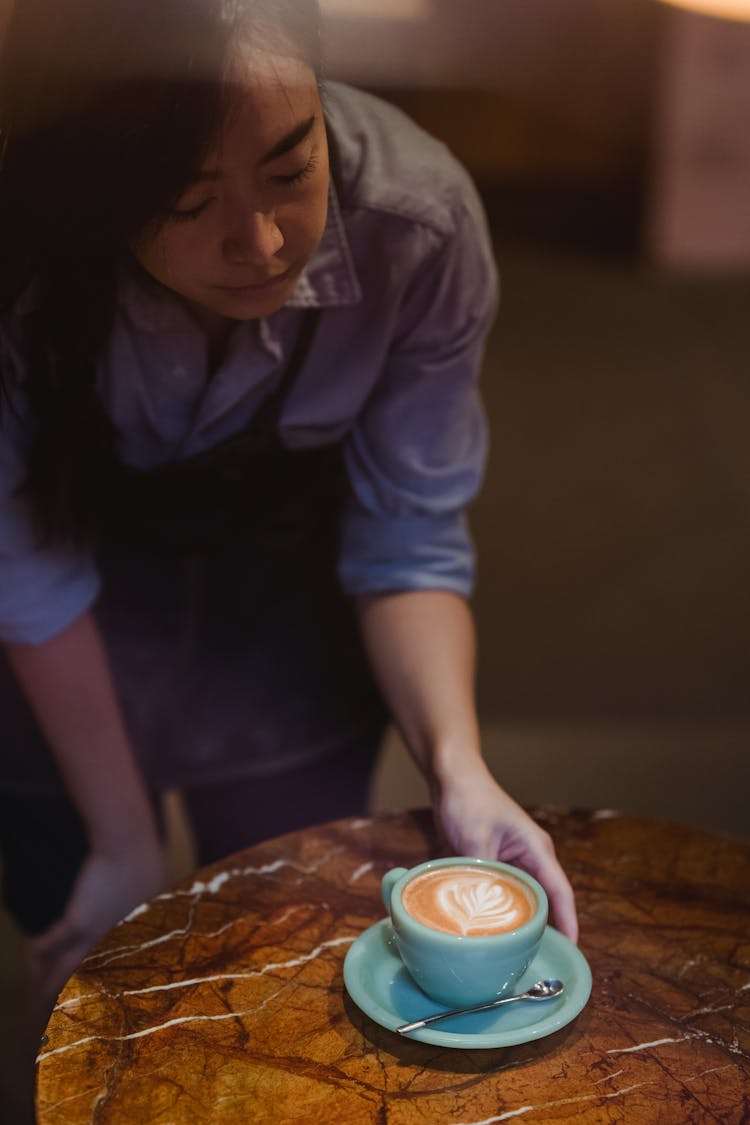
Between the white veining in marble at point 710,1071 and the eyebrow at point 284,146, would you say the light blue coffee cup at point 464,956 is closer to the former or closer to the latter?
the white veining in marble at point 710,1071

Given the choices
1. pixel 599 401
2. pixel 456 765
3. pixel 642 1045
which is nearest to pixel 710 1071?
pixel 642 1045

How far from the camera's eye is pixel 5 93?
642 mm

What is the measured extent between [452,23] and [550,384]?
1307mm

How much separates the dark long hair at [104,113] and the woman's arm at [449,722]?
35 cm

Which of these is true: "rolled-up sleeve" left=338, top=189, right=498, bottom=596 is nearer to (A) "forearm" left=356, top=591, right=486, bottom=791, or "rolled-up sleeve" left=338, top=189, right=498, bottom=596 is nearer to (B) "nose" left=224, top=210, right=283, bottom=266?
(A) "forearm" left=356, top=591, right=486, bottom=791

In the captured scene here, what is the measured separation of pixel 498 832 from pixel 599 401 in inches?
73.5

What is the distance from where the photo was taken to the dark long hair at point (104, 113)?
0.61 meters

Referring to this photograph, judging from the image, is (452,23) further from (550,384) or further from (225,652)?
(550,384)

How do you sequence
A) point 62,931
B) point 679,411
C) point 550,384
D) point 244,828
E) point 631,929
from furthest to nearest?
point 679,411 → point 550,384 → point 244,828 → point 62,931 → point 631,929

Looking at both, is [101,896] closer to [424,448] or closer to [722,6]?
[424,448]

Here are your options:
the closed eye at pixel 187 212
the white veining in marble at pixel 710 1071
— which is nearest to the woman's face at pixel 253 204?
the closed eye at pixel 187 212

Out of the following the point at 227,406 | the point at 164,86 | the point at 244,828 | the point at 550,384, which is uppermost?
the point at 164,86

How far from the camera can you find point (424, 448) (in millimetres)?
901

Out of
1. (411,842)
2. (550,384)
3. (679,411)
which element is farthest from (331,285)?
(679,411)
